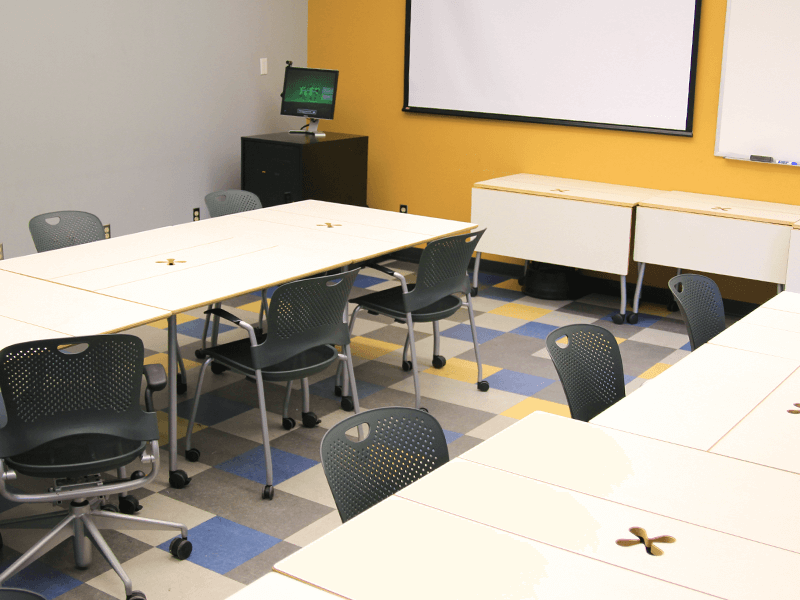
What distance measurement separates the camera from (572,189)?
607 cm

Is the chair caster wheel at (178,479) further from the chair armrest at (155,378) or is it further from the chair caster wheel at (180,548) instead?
the chair armrest at (155,378)

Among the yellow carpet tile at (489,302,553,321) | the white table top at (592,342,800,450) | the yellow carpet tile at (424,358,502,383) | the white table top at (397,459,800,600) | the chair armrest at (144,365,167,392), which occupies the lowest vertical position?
the yellow carpet tile at (424,358,502,383)

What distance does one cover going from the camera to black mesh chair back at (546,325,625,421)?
9.73 feet

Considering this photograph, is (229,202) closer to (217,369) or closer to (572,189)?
(217,369)

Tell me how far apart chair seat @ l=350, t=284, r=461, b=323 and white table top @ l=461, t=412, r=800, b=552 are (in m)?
1.93

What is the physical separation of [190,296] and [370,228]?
1573 millimetres

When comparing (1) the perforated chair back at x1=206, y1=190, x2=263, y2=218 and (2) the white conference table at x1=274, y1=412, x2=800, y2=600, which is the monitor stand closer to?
(1) the perforated chair back at x1=206, y1=190, x2=263, y2=218

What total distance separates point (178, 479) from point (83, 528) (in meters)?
Answer: 0.62

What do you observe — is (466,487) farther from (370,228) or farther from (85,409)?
(370,228)

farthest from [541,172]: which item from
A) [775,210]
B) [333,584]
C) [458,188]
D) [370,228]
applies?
[333,584]

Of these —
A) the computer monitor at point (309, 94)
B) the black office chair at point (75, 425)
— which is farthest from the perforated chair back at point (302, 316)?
the computer monitor at point (309, 94)

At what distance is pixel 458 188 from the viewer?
714cm

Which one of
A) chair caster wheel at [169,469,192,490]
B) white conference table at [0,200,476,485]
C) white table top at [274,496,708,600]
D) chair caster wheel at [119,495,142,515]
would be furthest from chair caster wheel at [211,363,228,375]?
white table top at [274,496,708,600]

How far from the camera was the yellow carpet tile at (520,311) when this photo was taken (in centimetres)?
598
